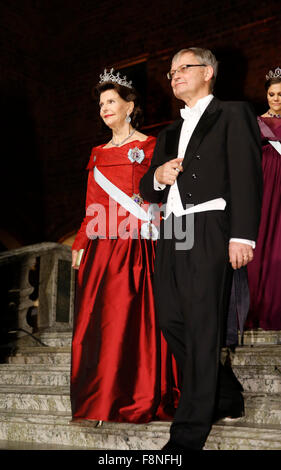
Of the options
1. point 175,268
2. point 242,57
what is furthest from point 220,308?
point 242,57

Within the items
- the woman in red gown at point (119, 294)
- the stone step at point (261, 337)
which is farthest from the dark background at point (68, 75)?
the woman in red gown at point (119, 294)

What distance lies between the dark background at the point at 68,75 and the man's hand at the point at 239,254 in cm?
575

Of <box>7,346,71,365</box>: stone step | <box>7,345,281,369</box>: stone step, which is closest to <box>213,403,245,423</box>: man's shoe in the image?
<box>7,345,281,369</box>: stone step

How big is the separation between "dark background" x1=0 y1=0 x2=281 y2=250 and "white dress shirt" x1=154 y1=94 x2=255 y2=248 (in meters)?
5.34

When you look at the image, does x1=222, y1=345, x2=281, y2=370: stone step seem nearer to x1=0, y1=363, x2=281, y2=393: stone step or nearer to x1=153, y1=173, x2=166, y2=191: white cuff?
x1=0, y1=363, x2=281, y2=393: stone step

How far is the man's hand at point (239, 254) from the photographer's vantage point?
6.68ft

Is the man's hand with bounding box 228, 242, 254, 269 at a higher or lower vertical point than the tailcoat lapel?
lower

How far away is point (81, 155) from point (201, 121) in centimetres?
642

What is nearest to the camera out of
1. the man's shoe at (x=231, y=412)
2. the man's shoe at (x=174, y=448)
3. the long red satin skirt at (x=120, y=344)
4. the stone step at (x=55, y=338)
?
the man's shoe at (x=174, y=448)

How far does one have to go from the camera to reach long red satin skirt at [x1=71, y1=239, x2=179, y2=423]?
2.50 meters

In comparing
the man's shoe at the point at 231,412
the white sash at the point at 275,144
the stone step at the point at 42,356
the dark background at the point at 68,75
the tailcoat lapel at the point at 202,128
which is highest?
the dark background at the point at 68,75

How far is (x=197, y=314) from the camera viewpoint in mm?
2061

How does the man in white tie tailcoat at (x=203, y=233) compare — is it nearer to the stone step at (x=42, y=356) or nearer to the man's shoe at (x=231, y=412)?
the man's shoe at (x=231, y=412)

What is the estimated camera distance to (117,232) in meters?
2.76
